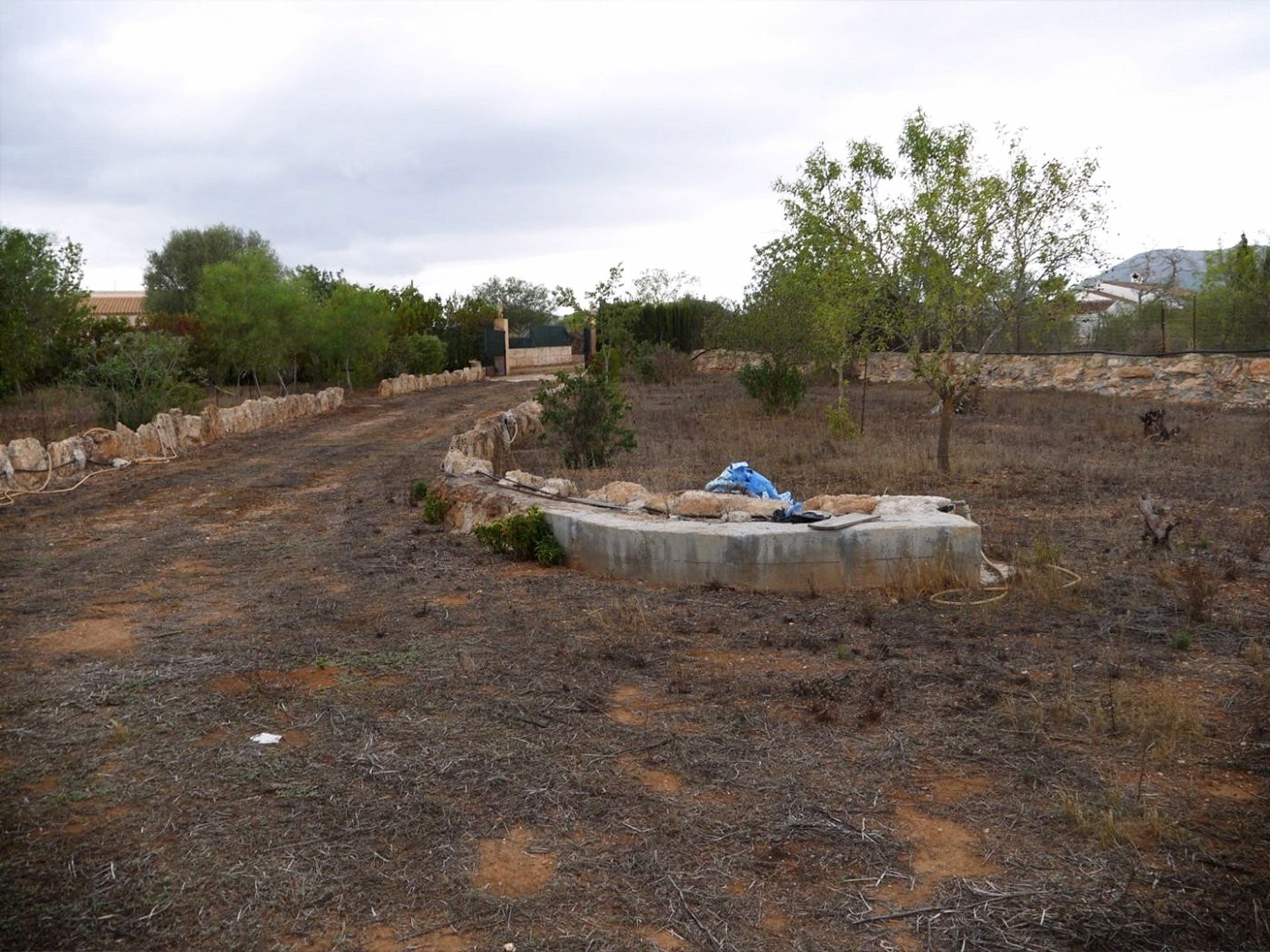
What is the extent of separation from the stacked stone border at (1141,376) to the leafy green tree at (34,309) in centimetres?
1505

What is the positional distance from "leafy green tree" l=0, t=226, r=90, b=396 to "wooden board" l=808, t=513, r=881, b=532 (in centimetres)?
1698

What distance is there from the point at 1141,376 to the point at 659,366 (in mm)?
15206

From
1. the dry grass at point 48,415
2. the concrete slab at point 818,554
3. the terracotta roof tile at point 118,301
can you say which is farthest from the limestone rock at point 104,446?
the terracotta roof tile at point 118,301

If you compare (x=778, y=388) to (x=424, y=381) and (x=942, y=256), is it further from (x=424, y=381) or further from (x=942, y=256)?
(x=424, y=381)

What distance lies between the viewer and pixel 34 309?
70.1 feet

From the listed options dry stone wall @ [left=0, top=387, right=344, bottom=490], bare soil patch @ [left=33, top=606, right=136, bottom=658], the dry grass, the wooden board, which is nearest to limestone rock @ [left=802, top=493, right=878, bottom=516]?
the wooden board

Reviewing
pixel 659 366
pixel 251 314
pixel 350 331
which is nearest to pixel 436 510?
pixel 251 314

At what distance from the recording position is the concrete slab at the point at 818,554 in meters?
7.41

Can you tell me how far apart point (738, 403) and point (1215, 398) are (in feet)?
33.4

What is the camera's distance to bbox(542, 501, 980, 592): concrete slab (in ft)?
24.3

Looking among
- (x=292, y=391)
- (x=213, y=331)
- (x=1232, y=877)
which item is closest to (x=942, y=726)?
(x=1232, y=877)

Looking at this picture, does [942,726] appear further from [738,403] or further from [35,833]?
[738,403]

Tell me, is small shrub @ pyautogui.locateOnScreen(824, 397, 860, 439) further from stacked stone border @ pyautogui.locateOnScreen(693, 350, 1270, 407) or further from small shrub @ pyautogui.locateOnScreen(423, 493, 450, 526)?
small shrub @ pyautogui.locateOnScreen(423, 493, 450, 526)

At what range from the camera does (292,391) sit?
30.6 metres
